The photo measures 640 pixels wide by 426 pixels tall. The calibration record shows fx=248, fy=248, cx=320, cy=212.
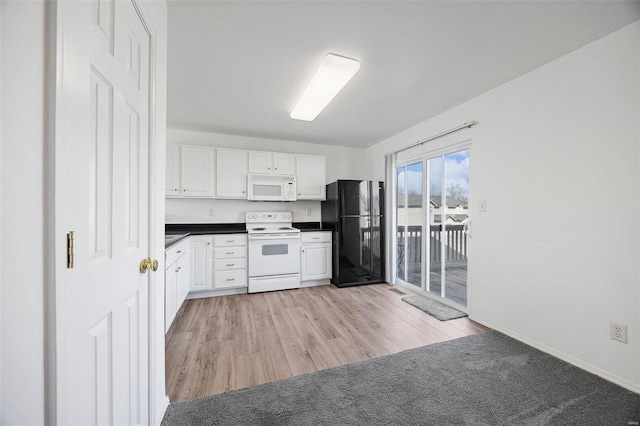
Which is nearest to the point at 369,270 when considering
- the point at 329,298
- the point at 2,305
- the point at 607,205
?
the point at 329,298

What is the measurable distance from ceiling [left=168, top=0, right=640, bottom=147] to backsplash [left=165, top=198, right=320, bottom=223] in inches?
59.3

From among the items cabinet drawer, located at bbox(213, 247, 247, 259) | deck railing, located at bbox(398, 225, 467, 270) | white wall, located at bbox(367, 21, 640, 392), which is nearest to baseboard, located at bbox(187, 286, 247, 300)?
cabinet drawer, located at bbox(213, 247, 247, 259)

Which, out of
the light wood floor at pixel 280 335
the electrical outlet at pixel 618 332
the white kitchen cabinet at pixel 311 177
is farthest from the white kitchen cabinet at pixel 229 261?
the electrical outlet at pixel 618 332

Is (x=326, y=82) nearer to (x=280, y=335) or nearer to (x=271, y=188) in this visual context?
(x=271, y=188)

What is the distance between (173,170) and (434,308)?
3.87 meters

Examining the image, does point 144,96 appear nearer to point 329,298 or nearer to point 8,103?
point 8,103

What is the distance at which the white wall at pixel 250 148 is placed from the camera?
12.5 ft

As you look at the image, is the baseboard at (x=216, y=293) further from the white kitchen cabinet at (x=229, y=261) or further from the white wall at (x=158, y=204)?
the white wall at (x=158, y=204)

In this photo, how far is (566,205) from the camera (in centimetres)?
193

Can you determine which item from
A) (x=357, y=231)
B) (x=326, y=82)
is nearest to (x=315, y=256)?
(x=357, y=231)

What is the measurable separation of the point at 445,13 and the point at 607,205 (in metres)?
1.70

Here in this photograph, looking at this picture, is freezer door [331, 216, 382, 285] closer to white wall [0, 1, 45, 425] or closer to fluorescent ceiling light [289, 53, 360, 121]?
fluorescent ceiling light [289, 53, 360, 121]

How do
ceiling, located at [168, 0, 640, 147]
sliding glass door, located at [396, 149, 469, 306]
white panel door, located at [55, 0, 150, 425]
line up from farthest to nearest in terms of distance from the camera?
sliding glass door, located at [396, 149, 469, 306]
ceiling, located at [168, 0, 640, 147]
white panel door, located at [55, 0, 150, 425]

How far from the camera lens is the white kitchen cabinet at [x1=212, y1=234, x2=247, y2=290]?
3408mm
